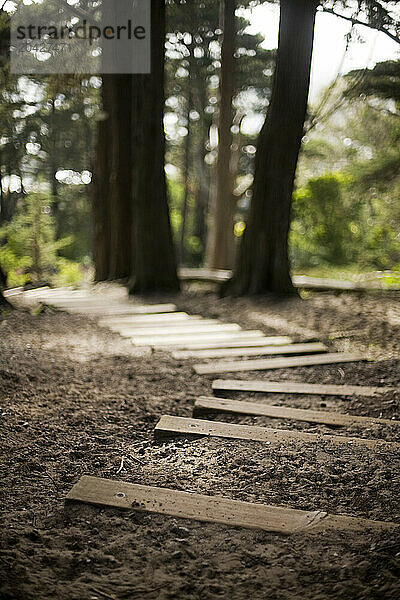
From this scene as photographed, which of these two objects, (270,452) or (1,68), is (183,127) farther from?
(270,452)

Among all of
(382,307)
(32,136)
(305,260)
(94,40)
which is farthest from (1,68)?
(305,260)

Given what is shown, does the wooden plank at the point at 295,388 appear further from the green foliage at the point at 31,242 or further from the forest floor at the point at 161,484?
the green foliage at the point at 31,242

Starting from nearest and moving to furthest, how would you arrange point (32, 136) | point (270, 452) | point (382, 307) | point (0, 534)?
point (0, 534) < point (270, 452) < point (382, 307) < point (32, 136)

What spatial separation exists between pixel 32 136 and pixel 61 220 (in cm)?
1022

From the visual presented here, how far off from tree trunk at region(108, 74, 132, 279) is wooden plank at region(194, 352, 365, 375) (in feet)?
17.2

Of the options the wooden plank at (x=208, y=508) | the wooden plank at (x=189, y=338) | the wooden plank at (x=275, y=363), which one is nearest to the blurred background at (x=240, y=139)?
the wooden plank at (x=189, y=338)

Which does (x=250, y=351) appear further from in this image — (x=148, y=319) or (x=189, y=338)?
(x=148, y=319)

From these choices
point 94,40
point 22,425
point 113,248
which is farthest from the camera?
point 113,248

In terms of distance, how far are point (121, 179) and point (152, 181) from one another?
1709 millimetres


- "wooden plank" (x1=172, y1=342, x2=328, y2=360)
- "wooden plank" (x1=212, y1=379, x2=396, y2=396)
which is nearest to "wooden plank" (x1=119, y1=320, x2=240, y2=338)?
"wooden plank" (x1=172, y1=342, x2=328, y2=360)

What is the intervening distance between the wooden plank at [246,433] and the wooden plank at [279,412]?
0.21 meters

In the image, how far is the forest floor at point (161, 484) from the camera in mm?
1768

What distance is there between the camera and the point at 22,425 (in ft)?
9.96

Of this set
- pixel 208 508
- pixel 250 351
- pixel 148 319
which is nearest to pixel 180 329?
pixel 148 319
